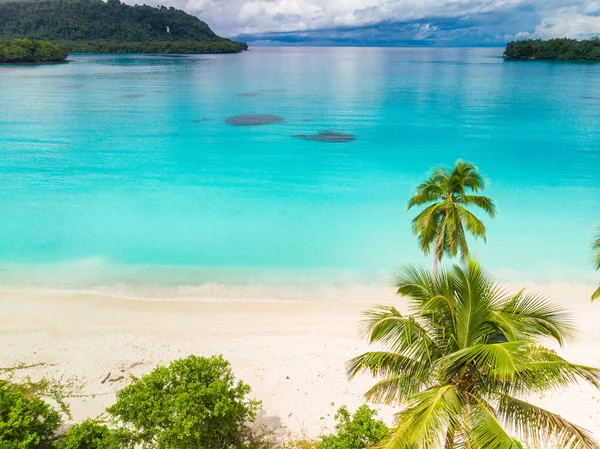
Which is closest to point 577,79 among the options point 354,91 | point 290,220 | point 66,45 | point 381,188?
point 354,91

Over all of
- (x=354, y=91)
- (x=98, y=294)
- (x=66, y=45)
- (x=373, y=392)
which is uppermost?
(x=66, y=45)

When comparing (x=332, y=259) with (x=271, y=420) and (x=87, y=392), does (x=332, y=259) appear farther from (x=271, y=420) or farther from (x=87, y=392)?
(x=87, y=392)

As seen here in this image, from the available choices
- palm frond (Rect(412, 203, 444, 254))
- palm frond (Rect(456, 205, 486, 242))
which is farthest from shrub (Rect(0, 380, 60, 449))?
palm frond (Rect(456, 205, 486, 242))

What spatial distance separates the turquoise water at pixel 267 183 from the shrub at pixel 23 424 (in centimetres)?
1103

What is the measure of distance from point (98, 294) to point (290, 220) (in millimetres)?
13353

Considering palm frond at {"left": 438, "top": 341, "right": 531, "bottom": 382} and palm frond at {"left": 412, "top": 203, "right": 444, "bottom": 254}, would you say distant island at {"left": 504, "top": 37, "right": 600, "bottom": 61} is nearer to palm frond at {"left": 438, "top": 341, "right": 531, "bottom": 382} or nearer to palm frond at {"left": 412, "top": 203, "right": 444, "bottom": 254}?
palm frond at {"left": 412, "top": 203, "right": 444, "bottom": 254}

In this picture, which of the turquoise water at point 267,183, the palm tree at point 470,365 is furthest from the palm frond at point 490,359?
the turquoise water at point 267,183

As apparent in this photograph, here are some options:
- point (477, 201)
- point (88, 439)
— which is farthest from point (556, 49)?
point (88, 439)

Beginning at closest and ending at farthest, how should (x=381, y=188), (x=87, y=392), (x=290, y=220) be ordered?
(x=87, y=392) → (x=290, y=220) → (x=381, y=188)

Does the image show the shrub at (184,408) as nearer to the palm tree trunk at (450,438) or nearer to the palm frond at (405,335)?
the palm frond at (405,335)

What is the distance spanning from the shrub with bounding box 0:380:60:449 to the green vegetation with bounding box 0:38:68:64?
5824 inches

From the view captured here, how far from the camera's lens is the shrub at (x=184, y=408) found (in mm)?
8680

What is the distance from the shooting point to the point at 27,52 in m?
124

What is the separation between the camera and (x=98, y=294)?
63.0 feet
